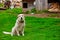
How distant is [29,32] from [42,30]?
0.66 m

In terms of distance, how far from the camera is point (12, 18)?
13.2 meters

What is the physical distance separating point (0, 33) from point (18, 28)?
926 millimetres

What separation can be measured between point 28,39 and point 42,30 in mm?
1844

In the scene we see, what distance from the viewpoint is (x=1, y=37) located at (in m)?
8.52

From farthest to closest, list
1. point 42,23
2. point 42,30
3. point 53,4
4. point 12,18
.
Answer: point 53,4 → point 12,18 → point 42,23 → point 42,30

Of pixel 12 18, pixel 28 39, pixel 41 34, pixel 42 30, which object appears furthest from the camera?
pixel 12 18

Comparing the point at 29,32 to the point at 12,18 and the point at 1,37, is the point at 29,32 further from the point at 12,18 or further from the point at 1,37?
the point at 12,18

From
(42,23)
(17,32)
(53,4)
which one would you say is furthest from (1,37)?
(53,4)

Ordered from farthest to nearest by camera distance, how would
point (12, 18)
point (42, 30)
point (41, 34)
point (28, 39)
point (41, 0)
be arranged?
point (41, 0) → point (12, 18) → point (42, 30) → point (41, 34) → point (28, 39)

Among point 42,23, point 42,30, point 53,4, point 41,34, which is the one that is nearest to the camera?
point 41,34

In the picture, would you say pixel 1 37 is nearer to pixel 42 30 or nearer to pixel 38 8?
pixel 42 30

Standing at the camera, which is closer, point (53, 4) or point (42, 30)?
point (42, 30)

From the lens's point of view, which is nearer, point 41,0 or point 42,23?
point 42,23

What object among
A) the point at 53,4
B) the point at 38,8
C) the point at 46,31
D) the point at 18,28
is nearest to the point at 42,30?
the point at 46,31
